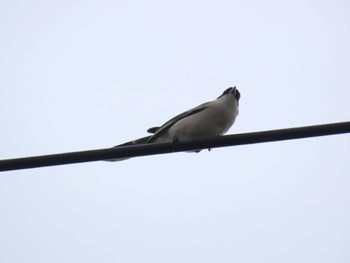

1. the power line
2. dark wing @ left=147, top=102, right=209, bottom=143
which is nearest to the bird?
dark wing @ left=147, top=102, right=209, bottom=143

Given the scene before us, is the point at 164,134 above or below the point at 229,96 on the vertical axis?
below

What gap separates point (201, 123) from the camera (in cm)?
471

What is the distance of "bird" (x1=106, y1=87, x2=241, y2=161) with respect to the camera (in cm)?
471

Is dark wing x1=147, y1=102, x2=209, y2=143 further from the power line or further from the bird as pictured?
the power line

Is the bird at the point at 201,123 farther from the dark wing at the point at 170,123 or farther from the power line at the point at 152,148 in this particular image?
the power line at the point at 152,148

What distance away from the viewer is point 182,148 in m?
3.56

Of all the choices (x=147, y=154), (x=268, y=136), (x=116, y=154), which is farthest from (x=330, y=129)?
(x=116, y=154)

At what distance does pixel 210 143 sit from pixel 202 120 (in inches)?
44.4

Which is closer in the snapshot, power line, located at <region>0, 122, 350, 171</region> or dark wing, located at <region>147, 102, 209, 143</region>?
power line, located at <region>0, 122, 350, 171</region>

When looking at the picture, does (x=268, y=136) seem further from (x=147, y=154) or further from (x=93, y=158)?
(x=93, y=158)

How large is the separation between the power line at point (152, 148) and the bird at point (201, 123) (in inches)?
48.3

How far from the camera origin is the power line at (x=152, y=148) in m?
3.04

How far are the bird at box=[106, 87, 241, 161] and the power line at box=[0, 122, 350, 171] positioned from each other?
1.23m

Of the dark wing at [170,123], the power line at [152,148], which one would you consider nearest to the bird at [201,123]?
the dark wing at [170,123]
